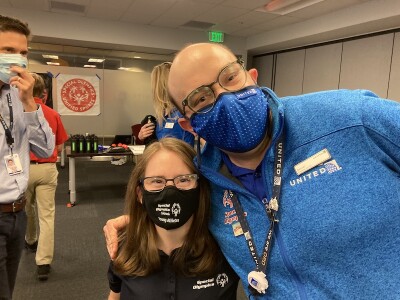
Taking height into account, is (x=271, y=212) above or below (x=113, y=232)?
above

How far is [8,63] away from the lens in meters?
1.56

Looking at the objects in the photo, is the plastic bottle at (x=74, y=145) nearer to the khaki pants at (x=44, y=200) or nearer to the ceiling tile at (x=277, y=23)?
the khaki pants at (x=44, y=200)

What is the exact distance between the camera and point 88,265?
130 inches

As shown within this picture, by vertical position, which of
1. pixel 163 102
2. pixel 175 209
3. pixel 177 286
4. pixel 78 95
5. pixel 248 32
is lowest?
pixel 177 286

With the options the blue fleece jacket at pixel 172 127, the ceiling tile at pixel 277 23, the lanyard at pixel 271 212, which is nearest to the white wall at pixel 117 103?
the ceiling tile at pixel 277 23

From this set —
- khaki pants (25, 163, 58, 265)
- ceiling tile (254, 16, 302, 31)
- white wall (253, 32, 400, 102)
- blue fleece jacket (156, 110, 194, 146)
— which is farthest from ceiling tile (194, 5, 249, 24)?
khaki pants (25, 163, 58, 265)

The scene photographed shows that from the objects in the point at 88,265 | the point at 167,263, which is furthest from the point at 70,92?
the point at 167,263

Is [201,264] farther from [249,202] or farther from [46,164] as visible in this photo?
[46,164]

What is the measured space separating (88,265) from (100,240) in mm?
596

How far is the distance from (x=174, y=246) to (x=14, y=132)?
3.66 ft

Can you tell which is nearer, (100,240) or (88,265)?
(88,265)

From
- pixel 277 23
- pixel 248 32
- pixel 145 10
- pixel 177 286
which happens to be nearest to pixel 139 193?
pixel 177 286

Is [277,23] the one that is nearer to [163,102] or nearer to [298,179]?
[163,102]

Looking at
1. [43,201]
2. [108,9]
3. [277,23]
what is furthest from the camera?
[277,23]
